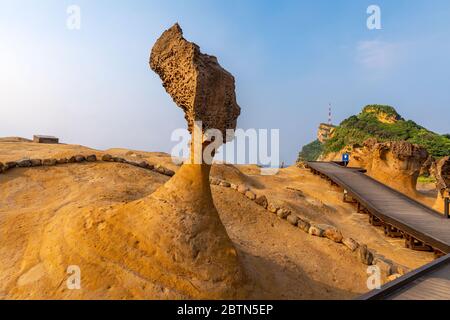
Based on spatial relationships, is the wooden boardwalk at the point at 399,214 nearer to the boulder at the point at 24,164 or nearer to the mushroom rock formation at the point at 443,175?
the mushroom rock formation at the point at 443,175

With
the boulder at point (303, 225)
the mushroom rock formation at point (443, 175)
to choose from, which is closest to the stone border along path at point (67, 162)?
the boulder at point (303, 225)

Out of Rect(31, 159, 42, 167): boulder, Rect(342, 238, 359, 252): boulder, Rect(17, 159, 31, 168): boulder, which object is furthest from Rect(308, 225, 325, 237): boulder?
Rect(17, 159, 31, 168): boulder

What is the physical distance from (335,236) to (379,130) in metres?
30.0

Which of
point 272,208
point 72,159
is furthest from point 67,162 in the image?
point 272,208

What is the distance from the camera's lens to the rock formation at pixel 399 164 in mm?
16703

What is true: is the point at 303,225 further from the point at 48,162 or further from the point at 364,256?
the point at 48,162

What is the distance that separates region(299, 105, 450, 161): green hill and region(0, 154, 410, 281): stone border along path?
24.3 m

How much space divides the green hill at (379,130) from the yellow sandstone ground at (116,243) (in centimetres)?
2257

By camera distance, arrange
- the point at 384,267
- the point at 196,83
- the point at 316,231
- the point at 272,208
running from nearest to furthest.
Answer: the point at 196,83 < the point at 384,267 < the point at 316,231 < the point at 272,208

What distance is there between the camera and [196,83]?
4.50 meters

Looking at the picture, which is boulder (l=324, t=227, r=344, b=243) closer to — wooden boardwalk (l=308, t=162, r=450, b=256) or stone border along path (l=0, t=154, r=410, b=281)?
stone border along path (l=0, t=154, r=410, b=281)

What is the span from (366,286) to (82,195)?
578 centimetres
